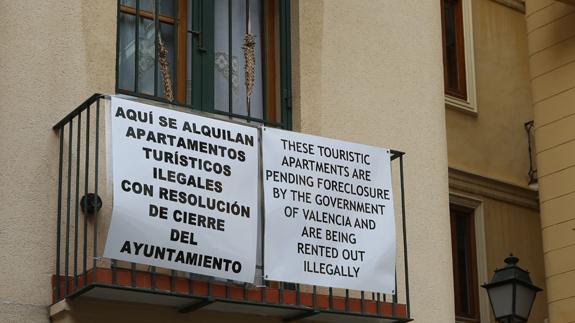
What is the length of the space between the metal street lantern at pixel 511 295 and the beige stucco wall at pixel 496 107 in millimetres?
6070

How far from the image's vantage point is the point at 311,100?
40.6 feet

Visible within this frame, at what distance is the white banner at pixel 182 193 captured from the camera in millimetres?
10141

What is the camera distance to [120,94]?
37.0 ft

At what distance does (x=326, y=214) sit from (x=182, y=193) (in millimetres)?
1402

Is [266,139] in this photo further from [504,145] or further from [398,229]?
[504,145]

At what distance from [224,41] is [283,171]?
1643mm

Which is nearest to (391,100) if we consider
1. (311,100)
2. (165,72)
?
(311,100)

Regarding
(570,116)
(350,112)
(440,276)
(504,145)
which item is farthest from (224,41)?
(504,145)

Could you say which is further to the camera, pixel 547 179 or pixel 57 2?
pixel 547 179

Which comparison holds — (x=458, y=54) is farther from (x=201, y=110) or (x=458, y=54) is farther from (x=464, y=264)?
(x=201, y=110)

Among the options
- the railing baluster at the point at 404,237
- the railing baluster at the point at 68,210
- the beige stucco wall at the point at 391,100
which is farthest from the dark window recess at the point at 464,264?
the railing baluster at the point at 68,210

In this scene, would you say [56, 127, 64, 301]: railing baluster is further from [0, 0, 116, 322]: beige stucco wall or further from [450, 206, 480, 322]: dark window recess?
[450, 206, 480, 322]: dark window recess

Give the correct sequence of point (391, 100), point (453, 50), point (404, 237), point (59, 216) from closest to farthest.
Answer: point (59, 216), point (404, 237), point (391, 100), point (453, 50)

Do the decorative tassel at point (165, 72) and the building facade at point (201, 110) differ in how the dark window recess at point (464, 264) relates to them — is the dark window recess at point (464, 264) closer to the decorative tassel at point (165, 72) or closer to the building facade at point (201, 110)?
the building facade at point (201, 110)
